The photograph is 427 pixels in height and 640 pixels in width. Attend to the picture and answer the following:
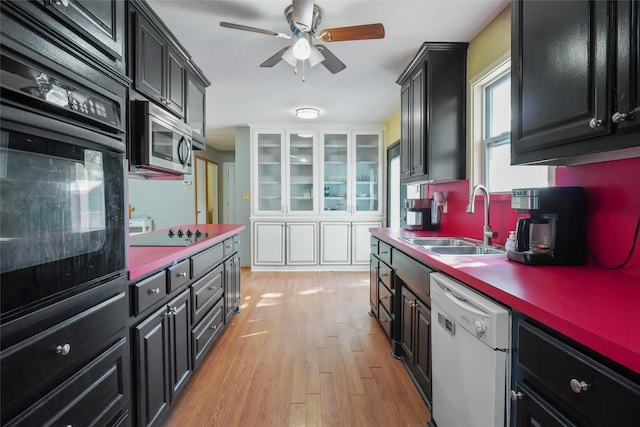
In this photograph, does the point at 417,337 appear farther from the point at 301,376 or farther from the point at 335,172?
the point at 335,172

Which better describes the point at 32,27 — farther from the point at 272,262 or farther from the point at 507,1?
the point at 272,262

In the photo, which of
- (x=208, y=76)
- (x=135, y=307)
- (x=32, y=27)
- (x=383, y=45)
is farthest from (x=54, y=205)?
(x=208, y=76)

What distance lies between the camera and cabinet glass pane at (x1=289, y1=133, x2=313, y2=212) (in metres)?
4.98

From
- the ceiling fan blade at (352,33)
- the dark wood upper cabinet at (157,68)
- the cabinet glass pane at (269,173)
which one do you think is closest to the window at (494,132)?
the ceiling fan blade at (352,33)

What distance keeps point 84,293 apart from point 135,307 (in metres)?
0.35

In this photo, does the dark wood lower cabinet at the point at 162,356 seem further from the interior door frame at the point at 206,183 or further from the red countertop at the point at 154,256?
the interior door frame at the point at 206,183

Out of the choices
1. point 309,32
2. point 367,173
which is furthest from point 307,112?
point 309,32

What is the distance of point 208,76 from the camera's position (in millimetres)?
3004

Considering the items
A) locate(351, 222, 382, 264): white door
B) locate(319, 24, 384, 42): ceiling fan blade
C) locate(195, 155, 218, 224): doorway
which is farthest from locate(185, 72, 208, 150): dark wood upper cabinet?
locate(195, 155, 218, 224): doorway

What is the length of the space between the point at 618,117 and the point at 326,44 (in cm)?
211

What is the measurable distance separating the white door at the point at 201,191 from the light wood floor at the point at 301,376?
319cm

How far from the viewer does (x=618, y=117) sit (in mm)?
881

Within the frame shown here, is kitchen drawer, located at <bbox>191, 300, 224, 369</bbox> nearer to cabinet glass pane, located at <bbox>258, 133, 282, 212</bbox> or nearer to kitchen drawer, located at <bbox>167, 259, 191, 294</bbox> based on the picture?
kitchen drawer, located at <bbox>167, 259, 191, 294</bbox>

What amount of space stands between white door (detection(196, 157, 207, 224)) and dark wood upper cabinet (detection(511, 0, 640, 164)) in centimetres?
541
